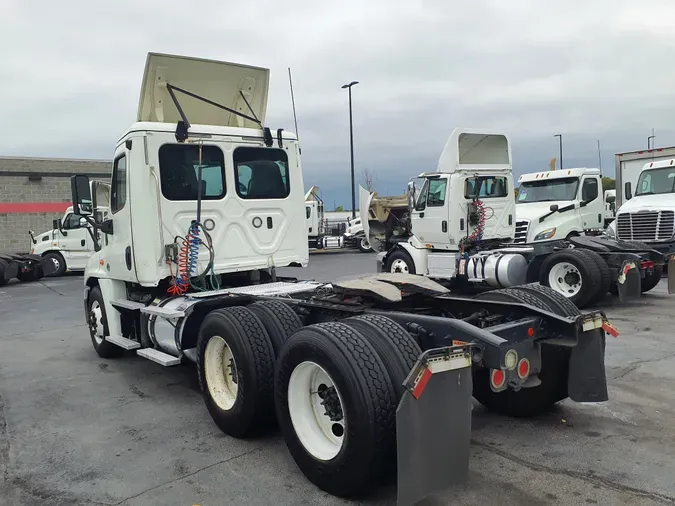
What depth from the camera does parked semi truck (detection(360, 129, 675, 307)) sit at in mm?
9883

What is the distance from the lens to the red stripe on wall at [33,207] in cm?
2768

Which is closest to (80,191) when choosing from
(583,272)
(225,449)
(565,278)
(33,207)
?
(225,449)

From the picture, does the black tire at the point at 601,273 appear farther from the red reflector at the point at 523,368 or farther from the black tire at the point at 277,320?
the black tire at the point at 277,320

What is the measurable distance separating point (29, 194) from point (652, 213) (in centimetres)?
2691

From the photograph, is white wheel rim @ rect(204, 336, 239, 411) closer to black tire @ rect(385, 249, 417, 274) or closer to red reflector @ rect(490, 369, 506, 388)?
red reflector @ rect(490, 369, 506, 388)

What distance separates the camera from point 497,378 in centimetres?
360

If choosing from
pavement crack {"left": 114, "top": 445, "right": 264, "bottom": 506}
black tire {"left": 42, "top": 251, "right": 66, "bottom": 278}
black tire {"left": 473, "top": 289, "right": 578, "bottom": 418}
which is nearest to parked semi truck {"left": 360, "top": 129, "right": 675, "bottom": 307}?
black tire {"left": 473, "top": 289, "right": 578, "bottom": 418}

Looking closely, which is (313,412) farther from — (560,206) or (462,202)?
(560,206)

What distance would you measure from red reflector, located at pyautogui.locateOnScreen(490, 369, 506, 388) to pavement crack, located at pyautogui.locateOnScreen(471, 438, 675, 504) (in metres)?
0.72

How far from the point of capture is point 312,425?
381 cm

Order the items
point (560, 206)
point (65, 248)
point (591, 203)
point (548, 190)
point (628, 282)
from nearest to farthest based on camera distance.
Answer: point (628, 282) < point (560, 206) < point (591, 203) < point (548, 190) < point (65, 248)

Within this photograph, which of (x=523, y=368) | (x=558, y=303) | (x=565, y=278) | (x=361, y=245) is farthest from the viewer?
(x=361, y=245)

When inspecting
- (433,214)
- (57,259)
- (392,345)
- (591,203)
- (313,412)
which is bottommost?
(313,412)

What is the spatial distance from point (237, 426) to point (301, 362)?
1.12m
